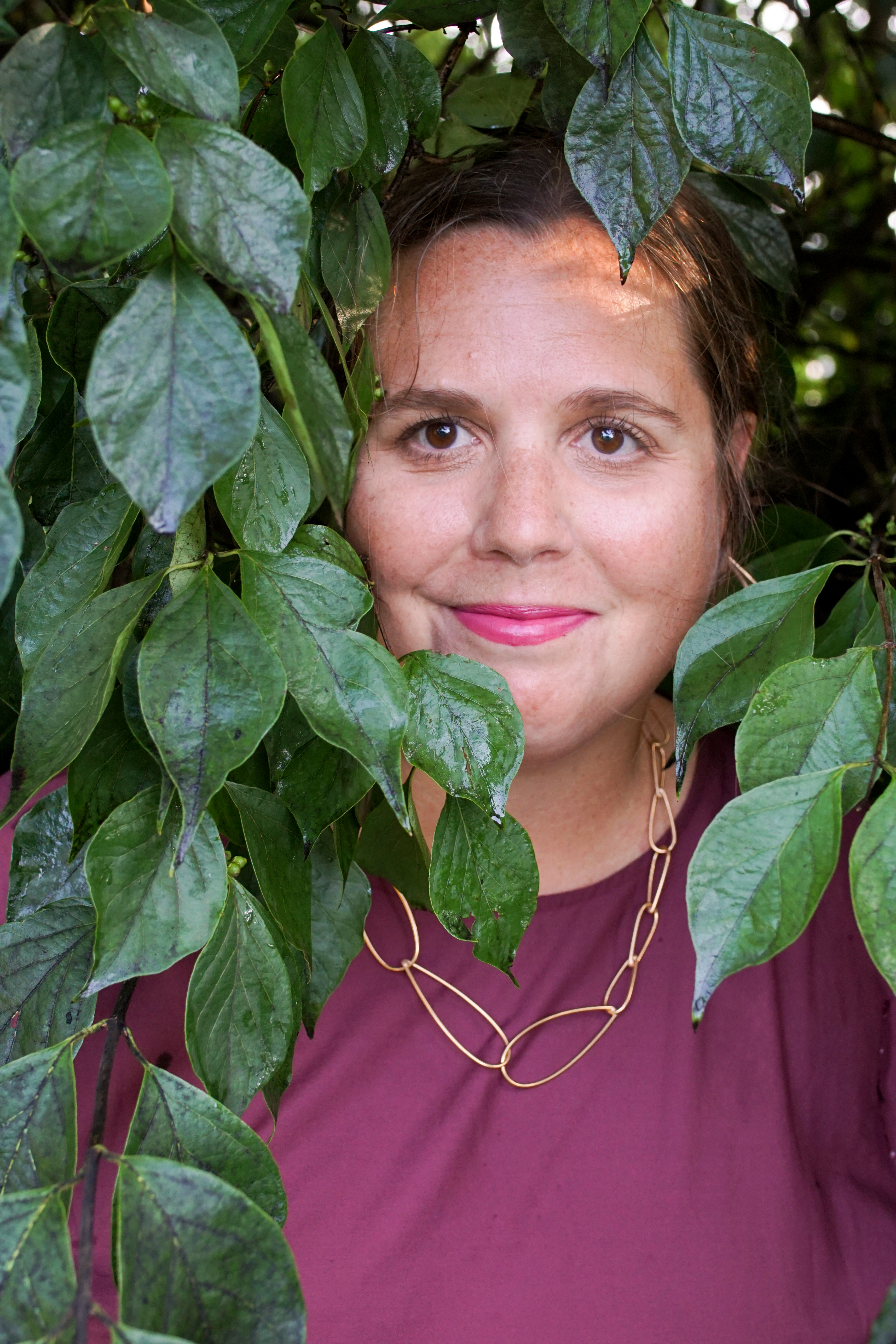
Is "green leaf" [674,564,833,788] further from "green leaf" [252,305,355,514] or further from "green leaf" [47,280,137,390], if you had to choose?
"green leaf" [47,280,137,390]

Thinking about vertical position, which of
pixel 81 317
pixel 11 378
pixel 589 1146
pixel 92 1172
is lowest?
pixel 589 1146

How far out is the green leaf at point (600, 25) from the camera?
647mm

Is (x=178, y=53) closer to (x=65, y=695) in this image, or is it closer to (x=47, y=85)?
(x=47, y=85)

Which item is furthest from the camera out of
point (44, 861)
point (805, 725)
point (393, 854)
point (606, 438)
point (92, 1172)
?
point (606, 438)

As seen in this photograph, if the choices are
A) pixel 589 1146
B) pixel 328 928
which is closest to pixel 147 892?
pixel 328 928

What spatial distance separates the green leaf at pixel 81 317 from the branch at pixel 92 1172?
0.38 meters

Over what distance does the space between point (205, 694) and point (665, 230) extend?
854 millimetres

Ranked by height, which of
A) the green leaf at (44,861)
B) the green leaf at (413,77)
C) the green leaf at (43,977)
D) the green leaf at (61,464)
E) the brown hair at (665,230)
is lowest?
the green leaf at (43,977)

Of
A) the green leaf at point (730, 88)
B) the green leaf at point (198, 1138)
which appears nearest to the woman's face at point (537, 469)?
the green leaf at point (730, 88)

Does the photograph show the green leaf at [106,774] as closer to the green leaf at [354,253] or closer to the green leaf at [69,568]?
the green leaf at [69,568]

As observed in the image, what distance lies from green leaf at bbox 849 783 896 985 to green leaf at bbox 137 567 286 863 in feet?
0.94

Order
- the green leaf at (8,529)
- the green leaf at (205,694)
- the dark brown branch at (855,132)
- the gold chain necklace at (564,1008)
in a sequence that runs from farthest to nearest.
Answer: the dark brown branch at (855,132), the gold chain necklace at (564,1008), the green leaf at (205,694), the green leaf at (8,529)

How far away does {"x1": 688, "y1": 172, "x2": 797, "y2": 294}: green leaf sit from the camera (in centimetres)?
123

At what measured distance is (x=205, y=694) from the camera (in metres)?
0.54
